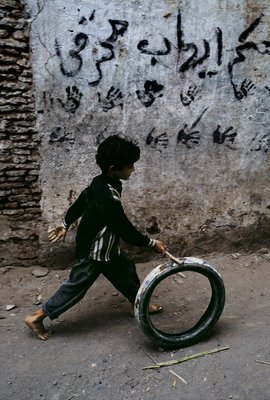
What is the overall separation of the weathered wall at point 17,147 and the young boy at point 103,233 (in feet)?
2.83

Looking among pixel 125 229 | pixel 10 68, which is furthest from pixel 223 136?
pixel 10 68

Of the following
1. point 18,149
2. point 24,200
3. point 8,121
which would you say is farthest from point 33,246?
point 8,121

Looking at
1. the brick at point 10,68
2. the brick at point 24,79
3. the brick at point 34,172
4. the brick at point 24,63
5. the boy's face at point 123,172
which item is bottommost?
the brick at point 34,172

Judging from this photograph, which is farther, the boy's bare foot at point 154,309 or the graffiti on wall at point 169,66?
the graffiti on wall at point 169,66

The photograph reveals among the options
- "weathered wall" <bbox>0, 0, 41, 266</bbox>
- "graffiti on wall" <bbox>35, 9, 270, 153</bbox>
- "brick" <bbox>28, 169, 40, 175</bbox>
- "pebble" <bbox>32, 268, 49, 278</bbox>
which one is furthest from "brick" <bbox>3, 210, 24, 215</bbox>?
"graffiti on wall" <bbox>35, 9, 270, 153</bbox>

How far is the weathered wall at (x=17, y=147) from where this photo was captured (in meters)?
2.79

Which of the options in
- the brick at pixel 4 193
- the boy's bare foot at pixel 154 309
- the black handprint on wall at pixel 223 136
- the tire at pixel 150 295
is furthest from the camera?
the black handprint on wall at pixel 223 136

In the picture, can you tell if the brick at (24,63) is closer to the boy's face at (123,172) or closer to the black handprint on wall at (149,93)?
the black handprint on wall at (149,93)

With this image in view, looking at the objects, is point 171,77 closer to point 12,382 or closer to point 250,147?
point 250,147

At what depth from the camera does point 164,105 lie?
10.3 ft

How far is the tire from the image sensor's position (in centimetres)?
207

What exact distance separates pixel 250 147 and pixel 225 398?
2.51m

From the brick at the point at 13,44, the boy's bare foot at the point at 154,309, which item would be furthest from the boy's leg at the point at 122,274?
the brick at the point at 13,44

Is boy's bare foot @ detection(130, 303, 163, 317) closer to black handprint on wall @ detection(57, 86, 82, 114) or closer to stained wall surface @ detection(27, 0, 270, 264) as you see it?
stained wall surface @ detection(27, 0, 270, 264)
